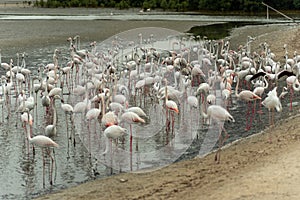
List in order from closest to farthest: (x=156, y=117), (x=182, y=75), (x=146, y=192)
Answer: (x=146, y=192)
(x=156, y=117)
(x=182, y=75)

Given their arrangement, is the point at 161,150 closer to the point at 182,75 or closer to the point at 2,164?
the point at 2,164

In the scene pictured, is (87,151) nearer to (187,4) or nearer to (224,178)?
(224,178)

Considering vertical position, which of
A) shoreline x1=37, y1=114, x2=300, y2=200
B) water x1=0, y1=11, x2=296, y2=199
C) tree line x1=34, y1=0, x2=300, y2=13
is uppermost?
tree line x1=34, y1=0, x2=300, y2=13

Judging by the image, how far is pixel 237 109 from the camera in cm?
1450

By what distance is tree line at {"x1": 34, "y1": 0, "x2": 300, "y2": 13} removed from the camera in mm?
56906

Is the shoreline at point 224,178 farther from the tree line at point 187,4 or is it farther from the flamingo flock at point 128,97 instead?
the tree line at point 187,4

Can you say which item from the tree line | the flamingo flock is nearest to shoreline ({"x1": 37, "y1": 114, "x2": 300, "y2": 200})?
the flamingo flock

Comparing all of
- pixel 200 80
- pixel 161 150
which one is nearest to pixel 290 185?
pixel 161 150

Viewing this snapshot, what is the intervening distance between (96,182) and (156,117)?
4757mm

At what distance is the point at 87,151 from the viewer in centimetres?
1116

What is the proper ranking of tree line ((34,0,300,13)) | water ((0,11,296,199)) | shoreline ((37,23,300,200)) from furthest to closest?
tree line ((34,0,300,13)) → water ((0,11,296,199)) → shoreline ((37,23,300,200))

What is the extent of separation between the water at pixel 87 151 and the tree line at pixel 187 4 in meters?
44.3

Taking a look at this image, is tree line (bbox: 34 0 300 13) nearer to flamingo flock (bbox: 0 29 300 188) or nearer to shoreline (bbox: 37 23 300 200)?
flamingo flock (bbox: 0 29 300 188)

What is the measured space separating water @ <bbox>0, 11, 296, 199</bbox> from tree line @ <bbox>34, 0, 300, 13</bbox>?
44335 millimetres
